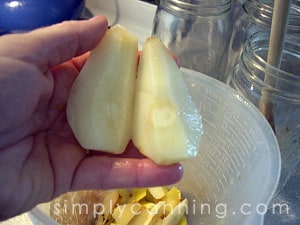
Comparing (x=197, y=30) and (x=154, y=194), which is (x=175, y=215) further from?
(x=197, y=30)

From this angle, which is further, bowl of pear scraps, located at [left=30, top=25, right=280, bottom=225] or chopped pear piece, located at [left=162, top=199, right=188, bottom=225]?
chopped pear piece, located at [left=162, top=199, right=188, bottom=225]

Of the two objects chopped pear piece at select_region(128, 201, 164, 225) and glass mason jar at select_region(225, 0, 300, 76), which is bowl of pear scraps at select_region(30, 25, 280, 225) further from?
glass mason jar at select_region(225, 0, 300, 76)

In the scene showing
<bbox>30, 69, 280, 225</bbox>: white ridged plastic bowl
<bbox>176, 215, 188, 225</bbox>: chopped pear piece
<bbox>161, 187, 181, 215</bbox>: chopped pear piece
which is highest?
<bbox>30, 69, 280, 225</bbox>: white ridged plastic bowl

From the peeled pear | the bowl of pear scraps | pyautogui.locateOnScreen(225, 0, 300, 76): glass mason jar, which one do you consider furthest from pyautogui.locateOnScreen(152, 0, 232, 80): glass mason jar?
the peeled pear

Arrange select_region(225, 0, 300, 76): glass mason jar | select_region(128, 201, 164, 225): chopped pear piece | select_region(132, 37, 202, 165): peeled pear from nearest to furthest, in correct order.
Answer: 1. select_region(132, 37, 202, 165): peeled pear
2. select_region(128, 201, 164, 225): chopped pear piece
3. select_region(225, 0, 300, 76): glass mason jar

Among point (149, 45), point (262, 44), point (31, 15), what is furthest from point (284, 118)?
point (31, 15)

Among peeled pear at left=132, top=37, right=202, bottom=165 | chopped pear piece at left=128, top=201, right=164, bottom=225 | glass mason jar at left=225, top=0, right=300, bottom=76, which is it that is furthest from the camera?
glass mason jar at left=225, top=0, right=300, bottom=76

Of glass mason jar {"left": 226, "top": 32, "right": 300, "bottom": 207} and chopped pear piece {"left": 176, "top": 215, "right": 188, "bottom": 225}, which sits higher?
glass mason jar {"left": 226, "top": 32, "right": 300, "bottom": 207}
